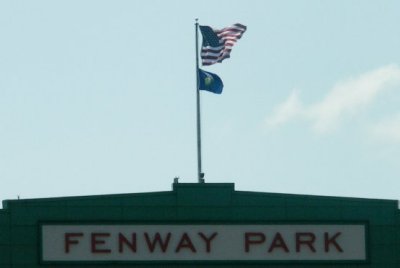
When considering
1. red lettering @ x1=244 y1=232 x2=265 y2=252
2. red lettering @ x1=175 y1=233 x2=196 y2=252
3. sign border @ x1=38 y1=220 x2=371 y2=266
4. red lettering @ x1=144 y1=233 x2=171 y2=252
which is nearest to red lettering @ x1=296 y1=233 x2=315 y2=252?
sign border @ x1=38 y1=220 x2=371 y2=266

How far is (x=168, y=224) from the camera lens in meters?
56.9

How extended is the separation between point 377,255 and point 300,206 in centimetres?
341

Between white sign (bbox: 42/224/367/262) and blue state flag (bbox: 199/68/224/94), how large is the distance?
6781mm

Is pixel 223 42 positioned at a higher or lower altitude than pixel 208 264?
higher

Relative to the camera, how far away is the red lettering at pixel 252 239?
57312mm

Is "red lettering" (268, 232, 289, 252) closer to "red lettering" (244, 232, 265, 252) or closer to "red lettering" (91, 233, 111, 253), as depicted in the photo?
"red lettering" (244, 232, 265, 252)

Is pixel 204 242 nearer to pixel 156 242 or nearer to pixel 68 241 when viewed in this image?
pixel 156 242

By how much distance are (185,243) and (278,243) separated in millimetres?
3486

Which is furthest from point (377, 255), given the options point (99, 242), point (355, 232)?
point (99, 242)

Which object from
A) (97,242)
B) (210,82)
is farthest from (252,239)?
(210,82)

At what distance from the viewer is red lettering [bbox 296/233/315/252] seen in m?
57.6

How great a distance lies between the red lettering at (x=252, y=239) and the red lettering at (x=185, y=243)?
6.46 ft

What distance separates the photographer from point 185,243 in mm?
56938

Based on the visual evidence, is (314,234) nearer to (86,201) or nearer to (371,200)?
(371,200)
